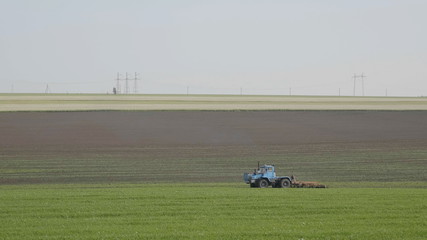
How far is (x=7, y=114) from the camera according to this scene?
77812 mm

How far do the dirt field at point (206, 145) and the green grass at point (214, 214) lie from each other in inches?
498

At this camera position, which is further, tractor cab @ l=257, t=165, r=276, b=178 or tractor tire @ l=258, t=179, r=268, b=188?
tractor cab @ l=257, t=165, r=276, b=178

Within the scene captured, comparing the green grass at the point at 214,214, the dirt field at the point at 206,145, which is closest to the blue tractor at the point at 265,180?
the dirt field at the point at 206,145

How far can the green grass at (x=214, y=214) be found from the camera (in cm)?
2088

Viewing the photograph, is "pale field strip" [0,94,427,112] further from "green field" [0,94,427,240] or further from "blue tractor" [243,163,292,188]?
"blue tractor" [243,163,292,188]

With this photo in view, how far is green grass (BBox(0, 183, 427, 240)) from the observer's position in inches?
822

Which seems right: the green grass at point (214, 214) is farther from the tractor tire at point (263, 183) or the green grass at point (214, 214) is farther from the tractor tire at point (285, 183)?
the tractor tire at point (263, 183)

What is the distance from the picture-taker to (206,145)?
6231 centimetres

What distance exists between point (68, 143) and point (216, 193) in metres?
33.3

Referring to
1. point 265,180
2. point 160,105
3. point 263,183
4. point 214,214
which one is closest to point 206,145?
point 265,180

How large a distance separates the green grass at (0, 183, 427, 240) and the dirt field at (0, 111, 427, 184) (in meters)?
12.6

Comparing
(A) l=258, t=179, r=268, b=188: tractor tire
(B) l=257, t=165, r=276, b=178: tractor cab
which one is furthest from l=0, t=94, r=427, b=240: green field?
(A) l=258, t=179, r=268, b=188: tractor tire

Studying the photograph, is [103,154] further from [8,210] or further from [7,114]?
[8,210]

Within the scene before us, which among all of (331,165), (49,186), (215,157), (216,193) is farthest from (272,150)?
(216,193)
